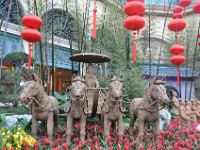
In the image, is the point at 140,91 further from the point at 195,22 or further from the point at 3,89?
the point at 195,22

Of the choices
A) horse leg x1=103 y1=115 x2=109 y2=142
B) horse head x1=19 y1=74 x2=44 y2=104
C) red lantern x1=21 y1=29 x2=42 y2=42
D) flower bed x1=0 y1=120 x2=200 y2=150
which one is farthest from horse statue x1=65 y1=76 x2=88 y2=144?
red lantern x1=21 y1=29 x2=42 y2=42

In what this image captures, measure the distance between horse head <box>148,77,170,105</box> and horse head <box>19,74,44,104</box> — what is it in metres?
1.59

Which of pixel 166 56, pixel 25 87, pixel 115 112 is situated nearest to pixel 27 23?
pixel 25 87

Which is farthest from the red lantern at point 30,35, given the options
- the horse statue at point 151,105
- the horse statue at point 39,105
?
the horse statue at point 151,105

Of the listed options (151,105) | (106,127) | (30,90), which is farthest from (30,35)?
(151,105)

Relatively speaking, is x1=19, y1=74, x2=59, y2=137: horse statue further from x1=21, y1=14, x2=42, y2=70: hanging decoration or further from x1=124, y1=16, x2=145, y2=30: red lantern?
x1=124, y1=16, x2=145, y2=30: red lantern

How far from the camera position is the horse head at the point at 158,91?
403 cm

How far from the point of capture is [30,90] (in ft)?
12.7

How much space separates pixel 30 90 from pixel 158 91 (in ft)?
5.81

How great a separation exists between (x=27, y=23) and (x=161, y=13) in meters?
13.9

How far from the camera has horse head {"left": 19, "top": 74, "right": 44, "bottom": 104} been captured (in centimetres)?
377

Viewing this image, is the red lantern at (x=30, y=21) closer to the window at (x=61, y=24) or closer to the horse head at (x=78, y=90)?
the horse head at (x=78, y=90)

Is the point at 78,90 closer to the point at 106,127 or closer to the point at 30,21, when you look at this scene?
the point at 106,127

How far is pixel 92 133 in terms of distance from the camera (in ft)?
15.6
